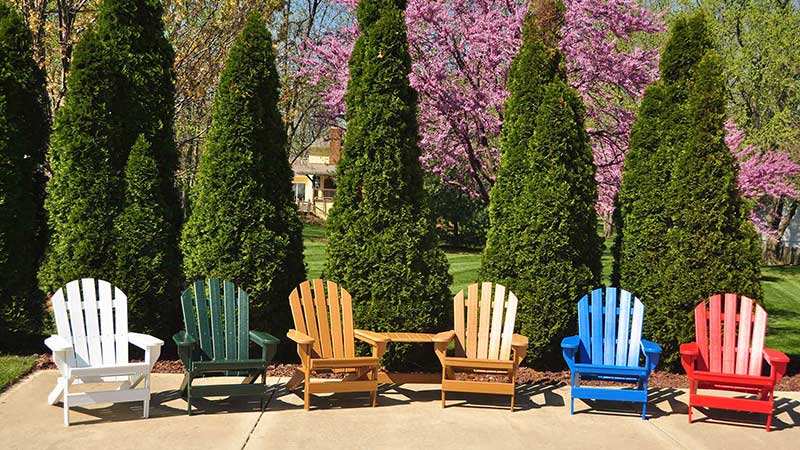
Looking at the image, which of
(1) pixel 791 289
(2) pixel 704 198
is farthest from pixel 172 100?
(1) pixel 791 289

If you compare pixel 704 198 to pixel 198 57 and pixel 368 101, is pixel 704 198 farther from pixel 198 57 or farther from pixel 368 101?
pixel 198 57

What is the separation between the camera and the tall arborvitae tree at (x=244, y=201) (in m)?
5.74

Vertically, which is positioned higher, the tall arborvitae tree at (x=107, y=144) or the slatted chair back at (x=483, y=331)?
the tall arborvitae tree at (x=107, y=144)

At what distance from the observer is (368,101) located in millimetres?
5879

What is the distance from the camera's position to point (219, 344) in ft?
16.8

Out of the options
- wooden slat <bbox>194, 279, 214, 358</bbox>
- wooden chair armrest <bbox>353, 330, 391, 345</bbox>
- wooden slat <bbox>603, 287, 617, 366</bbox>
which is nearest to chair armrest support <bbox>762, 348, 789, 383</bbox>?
wooden slat <bbox>603, 287, 617, 366</bbox>

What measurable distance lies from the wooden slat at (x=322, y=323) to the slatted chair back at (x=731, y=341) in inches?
116

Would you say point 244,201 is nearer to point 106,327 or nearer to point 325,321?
point 325,321

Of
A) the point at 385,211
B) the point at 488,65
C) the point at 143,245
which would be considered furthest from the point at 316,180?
the point at 385,211

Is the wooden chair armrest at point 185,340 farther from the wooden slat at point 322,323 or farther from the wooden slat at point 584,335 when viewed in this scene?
the wooden slat at point 584,335

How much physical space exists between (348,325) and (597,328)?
2009 millimetres

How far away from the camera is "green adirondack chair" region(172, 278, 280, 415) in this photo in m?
4.55

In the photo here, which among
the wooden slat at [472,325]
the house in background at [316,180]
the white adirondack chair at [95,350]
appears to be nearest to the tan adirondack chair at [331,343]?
the wooden slat at [472,325]

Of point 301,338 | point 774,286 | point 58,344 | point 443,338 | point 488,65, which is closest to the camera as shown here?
point 58,344
